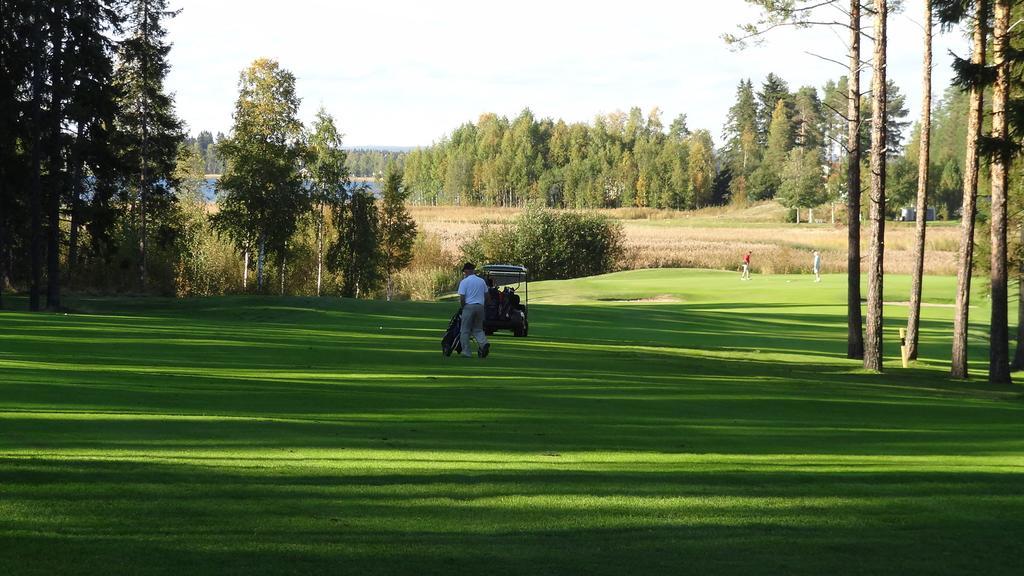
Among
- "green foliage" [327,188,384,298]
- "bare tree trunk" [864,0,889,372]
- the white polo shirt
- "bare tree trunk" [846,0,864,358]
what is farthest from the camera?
"green foliage" [327,188,384,298]

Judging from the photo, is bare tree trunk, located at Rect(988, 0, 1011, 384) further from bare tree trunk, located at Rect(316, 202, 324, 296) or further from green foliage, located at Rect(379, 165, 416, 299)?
bare tree trunk, located at Rect(316, 202, 324, 296)

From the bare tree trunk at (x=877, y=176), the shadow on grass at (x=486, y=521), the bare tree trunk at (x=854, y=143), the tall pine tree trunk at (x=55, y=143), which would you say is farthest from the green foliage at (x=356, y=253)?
the shadow on grass at (x=486, y=521)

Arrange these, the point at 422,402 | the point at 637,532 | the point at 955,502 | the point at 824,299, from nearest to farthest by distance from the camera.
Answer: the point at 637,532 < the point at 955,502 < the point at 422,402 < the point at 824,299

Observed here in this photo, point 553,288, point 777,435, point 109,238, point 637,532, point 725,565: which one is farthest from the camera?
point 553,288

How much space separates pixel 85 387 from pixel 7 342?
25.9 ft

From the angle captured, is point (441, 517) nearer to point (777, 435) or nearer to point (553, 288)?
point (777, 435)

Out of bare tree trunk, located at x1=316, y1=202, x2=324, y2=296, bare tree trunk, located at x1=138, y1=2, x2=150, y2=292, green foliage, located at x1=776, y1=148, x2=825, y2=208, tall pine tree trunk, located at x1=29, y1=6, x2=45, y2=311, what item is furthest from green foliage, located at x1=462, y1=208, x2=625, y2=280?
green foliage, located at x1=776, y1=148, x2=825, y2=208

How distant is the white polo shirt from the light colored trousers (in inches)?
4.4

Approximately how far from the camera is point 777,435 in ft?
44.6

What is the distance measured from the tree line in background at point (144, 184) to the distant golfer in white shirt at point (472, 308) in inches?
949

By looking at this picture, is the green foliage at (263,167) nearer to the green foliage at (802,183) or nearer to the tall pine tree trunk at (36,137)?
the tall pine tree trunk at (36,137)

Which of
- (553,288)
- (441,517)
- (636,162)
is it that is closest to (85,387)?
(441,517)

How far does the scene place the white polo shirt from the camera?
2239 cm

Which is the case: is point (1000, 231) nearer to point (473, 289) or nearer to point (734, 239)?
point (473, 289)
